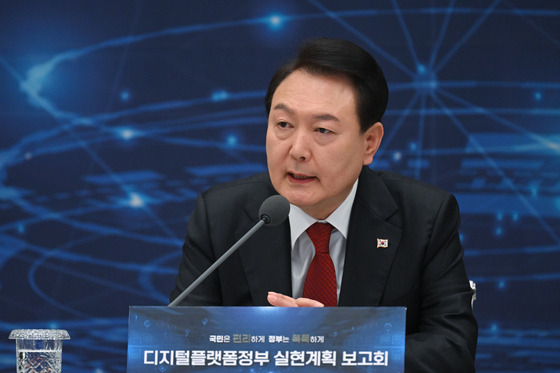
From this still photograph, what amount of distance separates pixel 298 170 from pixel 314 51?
34 centimetres

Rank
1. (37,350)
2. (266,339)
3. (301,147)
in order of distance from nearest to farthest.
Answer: (266,339) < (37,350) < (301,147)

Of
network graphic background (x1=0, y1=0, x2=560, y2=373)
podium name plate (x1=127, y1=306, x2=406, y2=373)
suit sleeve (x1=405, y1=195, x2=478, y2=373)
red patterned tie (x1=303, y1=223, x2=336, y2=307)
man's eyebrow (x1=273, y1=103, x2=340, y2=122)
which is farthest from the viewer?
network graphic background (x1=0, y1=0, x2=560, y2=373)

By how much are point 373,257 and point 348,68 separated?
1.76 ft

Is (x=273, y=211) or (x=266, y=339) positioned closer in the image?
(x=266, y=339)

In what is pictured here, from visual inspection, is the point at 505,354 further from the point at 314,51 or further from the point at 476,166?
the point at 314,51

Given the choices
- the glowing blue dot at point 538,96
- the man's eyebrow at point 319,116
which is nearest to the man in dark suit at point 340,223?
Answer: the man's eyebrow at point 319,116

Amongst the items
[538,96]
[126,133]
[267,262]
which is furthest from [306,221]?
[538,96]

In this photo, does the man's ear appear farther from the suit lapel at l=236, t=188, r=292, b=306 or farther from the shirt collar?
the suit lapel at l=236, t=188, r=292, b=306

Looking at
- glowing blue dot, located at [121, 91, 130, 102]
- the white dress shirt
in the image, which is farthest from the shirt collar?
glowing blue dot, located at [121, 91, 130, 102]

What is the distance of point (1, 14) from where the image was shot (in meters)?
3.91

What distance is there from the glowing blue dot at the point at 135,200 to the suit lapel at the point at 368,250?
77.0 inches

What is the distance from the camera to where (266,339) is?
1284mm

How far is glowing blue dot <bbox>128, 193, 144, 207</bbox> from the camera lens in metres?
3.86

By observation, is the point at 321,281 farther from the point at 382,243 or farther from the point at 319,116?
the point at 319,116
